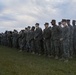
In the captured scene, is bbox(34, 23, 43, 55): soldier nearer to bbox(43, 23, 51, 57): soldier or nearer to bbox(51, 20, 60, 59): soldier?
bbox(43, 23, 51, 57): soldier

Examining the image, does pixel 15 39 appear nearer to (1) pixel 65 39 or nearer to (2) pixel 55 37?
(2) pixel 55 37

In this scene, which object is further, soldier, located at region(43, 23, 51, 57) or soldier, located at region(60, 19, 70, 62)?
soldier, located at region(43, 23, 51, 57)

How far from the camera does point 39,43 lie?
2373 cm

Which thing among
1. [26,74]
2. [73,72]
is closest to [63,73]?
[73,72]

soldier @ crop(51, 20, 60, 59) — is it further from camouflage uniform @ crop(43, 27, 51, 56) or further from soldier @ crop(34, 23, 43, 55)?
soldier @ crop(34, 23, 43, 55)

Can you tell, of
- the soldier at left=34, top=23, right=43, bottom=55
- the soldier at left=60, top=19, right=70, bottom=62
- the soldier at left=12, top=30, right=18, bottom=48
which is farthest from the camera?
the soldier at left=12, top=30, right=18, bottom=48

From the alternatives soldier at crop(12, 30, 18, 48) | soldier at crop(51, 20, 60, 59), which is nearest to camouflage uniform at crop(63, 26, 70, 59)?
soldier at crop(51, 20, 60, 59)

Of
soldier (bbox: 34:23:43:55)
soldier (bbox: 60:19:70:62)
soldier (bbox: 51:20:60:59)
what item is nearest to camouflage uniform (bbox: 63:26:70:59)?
soldier (bbox: 60:19:70:62)

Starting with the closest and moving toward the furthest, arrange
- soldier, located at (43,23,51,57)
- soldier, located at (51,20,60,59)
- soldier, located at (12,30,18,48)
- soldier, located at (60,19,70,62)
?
soldier, located at (60,19,70,62) < soldier, located at (51,20,60,59) < soldier, located at (43,23,51,57) < soldier, located at (12,30,18,48)

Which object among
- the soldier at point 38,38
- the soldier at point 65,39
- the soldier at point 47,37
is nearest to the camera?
the soldier at point 65,39

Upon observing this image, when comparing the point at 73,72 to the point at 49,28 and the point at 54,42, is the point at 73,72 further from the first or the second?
the point at 49,28

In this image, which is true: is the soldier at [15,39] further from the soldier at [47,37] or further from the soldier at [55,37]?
the soldier at [55,37]

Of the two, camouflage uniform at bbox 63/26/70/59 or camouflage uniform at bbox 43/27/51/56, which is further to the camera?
camouflage uniform at bbox 43/27/51/56

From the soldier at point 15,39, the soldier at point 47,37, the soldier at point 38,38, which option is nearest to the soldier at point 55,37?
the soldier at point 47,37
